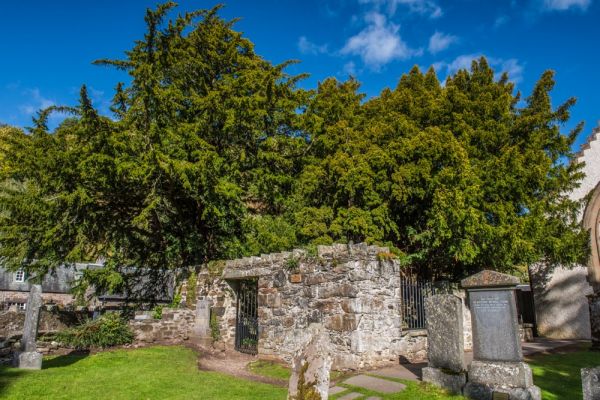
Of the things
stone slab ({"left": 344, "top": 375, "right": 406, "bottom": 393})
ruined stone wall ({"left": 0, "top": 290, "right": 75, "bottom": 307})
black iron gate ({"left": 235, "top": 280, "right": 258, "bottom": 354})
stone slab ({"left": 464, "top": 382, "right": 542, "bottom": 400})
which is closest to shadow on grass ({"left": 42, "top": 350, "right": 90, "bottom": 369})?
black iron gate ({"left": 235, "top": 280, "right": 258, "bottom": 354})

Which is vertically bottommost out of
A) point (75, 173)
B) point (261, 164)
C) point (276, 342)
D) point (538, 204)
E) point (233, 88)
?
point (276, 342)

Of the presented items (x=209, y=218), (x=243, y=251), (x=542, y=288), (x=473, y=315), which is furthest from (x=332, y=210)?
(x=542, y=288)

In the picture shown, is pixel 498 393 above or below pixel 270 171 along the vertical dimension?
below

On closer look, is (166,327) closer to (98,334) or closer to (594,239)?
(98,334)

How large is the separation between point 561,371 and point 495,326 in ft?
13.8

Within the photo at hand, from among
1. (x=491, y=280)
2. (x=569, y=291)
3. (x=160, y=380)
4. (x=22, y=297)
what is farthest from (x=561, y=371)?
(x=22, y=297)

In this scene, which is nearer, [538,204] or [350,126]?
[538,204]

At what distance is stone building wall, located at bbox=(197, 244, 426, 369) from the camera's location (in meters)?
8.88

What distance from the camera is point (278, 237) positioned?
48.7 feet

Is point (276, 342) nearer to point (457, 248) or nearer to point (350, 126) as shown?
point (457, 248)

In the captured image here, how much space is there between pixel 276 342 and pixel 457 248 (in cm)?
610

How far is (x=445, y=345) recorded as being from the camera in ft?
24.2

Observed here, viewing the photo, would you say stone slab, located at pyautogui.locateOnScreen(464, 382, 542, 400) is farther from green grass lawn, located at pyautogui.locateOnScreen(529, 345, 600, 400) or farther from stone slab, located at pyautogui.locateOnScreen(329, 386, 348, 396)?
stone slab, located at pyautogui.locateOnScreen(329, 386, 348, 396)

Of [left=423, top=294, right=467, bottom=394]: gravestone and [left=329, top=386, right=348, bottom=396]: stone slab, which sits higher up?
[left=423, top=294, right=467, bottom=394]: gravestone
